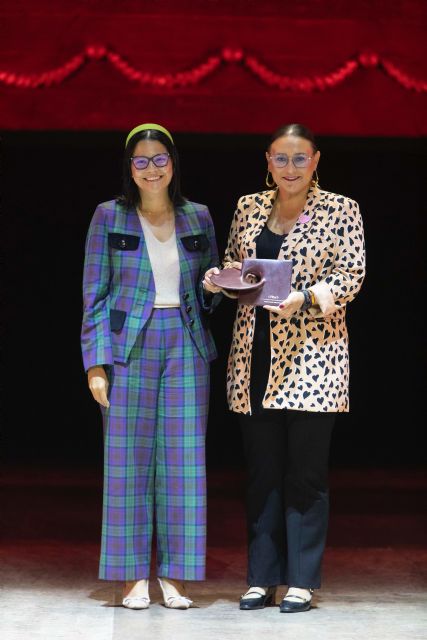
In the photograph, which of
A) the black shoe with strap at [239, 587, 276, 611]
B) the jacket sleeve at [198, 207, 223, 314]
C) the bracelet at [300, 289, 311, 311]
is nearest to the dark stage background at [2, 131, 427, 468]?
the jacket sleeve at [198, 207, 223, 314]

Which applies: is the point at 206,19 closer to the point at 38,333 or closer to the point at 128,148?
the point at 128,148

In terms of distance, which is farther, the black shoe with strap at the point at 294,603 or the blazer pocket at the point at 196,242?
the blazer pocket at the point at 196,242

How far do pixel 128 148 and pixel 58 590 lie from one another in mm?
1463

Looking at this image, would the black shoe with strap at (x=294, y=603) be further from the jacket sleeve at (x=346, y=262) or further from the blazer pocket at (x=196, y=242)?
the blazer pocket at (x=196, y=242)

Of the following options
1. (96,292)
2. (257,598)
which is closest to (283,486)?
(257,598)

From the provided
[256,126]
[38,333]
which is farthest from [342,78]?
[38,333]

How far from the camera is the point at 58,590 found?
4.07 metres

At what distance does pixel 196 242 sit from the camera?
3930 millimetres

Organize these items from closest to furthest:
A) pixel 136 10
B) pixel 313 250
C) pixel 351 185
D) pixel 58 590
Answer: pixel 313 250 → pixel 58 590 → pixel 136 10 → pixel 351 185

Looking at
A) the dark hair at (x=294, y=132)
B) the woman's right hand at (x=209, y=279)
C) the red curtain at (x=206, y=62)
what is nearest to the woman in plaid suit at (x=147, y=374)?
the woman's right hand at (x=209, y=279)

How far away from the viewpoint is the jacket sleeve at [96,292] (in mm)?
3822

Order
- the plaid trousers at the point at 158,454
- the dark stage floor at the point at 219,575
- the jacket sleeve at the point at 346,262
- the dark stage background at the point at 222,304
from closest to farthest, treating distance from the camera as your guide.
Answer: the dark stage floor at the point at 219,575 < the jacket sleeve at the point at 346,262 < the plaid trousers at the point at 158,454 < the dark stage background at the point at 222,304

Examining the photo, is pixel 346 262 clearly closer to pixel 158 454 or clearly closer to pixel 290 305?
pixel 290 305

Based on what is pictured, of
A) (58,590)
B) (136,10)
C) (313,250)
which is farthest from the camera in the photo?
(136,10)
